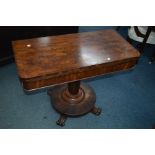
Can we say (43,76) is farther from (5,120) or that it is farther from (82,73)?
(5,120)

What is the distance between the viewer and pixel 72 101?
157cm

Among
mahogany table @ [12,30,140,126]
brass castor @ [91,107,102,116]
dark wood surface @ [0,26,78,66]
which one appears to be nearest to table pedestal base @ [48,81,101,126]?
brass castor @ [91,107,102,116]

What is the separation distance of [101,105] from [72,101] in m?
0.30

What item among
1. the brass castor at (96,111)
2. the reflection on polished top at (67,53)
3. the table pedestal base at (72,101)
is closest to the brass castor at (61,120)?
the table pedestal base at (72,101)

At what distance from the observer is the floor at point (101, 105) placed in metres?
1.54

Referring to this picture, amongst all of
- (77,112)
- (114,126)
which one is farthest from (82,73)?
(114,126)

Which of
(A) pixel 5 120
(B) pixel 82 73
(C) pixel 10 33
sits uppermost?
(B) pixel 82 73

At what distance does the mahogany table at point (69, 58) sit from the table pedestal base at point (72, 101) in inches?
14.6

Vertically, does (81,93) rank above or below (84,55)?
below

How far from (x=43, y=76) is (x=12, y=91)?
3.04ft

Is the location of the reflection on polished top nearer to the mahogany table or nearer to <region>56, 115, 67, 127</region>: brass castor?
the mahogany table

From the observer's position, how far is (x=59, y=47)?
1166mm

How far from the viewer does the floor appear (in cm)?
154

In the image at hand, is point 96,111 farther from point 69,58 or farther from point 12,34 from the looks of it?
point 12,34
